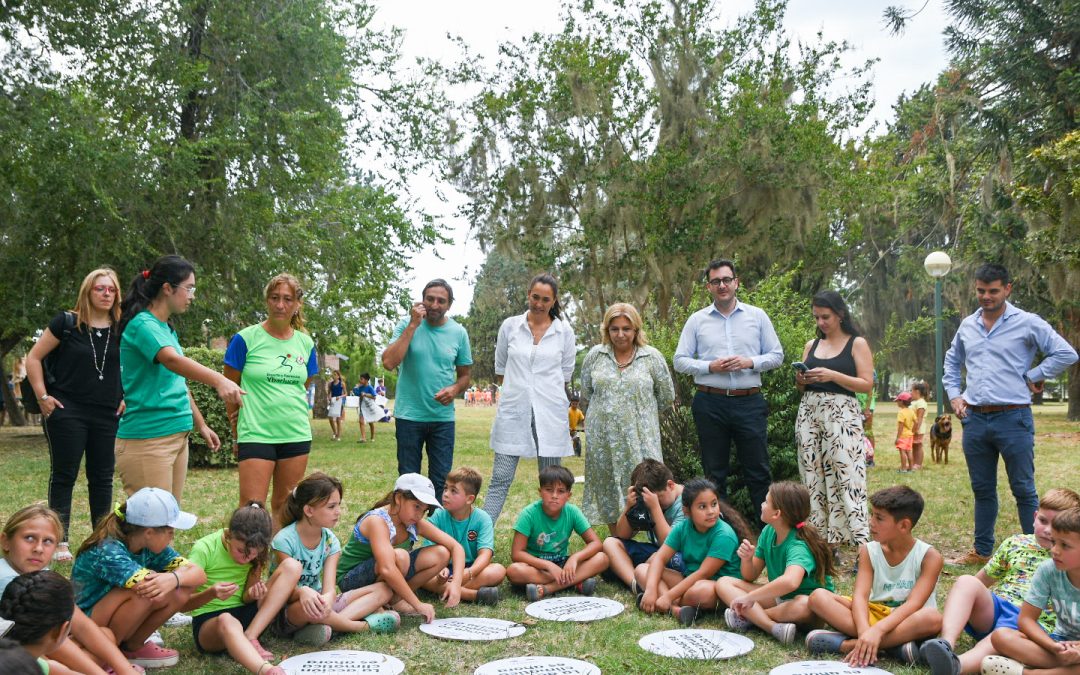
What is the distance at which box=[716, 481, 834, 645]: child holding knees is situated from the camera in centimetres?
388

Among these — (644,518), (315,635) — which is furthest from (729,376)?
(315,635)

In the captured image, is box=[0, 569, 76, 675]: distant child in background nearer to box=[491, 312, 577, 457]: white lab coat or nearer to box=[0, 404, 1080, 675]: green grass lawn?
box=[0, 404, 1080, 675]: green grass lawn

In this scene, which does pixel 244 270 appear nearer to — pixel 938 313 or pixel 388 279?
pixel 388 279

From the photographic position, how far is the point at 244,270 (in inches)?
563

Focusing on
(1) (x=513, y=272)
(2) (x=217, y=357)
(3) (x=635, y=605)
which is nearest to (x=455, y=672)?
(3) (x=635, y=605)

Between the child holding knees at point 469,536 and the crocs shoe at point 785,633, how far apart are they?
1428 millimetres

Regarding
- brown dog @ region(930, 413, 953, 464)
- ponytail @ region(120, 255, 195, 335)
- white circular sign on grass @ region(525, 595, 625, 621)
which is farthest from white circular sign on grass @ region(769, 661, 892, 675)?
brown dog @ region(930, 413, 953, 464)

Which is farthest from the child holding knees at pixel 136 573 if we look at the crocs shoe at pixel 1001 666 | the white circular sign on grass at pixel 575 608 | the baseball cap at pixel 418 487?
the crocs shoe at pixel 1001 666

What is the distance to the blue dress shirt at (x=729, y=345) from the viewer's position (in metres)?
5.33

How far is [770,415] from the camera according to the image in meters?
6.66

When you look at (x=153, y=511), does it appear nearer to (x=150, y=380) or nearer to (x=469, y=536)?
(x=150, y=380)

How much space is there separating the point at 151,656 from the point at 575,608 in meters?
1.94

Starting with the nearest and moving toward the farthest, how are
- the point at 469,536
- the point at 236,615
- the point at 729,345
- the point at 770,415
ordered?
the point at 236,615, the point at 469,536, the point at 729,345, the point at 770,415

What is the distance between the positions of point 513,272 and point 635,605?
50.0 m
